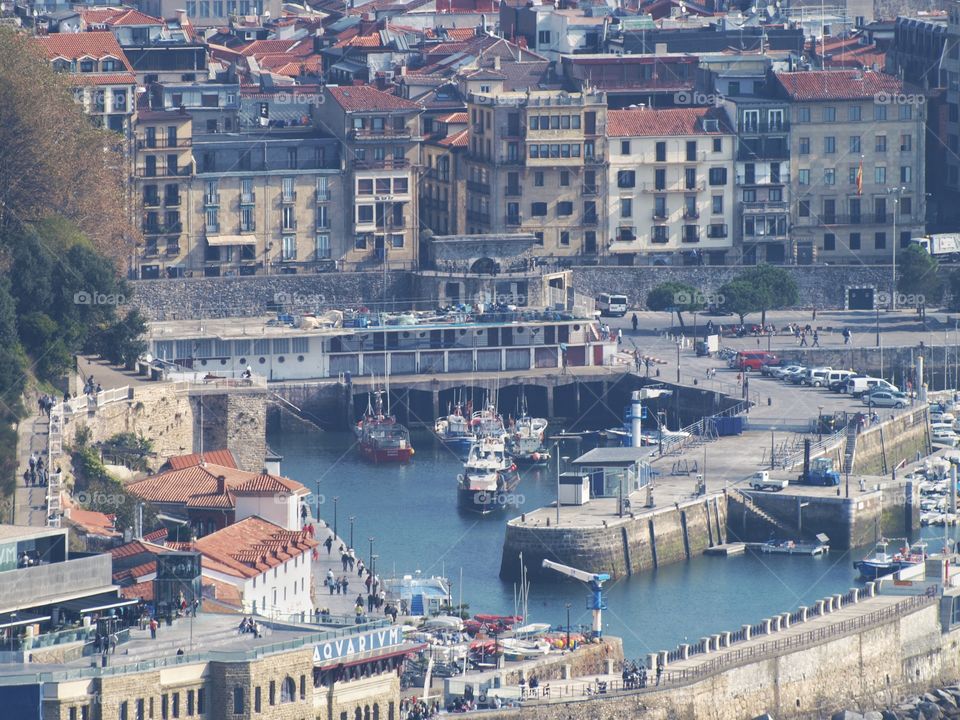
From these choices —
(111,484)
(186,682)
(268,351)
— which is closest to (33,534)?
(186,682)

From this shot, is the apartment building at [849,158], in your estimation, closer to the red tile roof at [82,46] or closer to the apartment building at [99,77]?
the apartment building at [99,77]

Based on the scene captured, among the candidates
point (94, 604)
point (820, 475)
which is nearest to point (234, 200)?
point (820, 475)

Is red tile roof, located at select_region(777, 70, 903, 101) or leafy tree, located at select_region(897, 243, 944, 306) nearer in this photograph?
leafy tree, located at select_region(897, 243, 944, 306)

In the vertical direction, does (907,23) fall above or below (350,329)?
above

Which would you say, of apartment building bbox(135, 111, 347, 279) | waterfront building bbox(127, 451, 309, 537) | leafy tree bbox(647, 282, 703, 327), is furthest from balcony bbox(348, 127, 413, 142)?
waterfront building bbox(127, 451, 309, 537)

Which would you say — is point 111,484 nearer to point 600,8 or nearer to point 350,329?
point 350,329

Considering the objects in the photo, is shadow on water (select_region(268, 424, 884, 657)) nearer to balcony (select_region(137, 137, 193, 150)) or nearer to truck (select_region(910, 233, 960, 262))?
balcony (select_region(137, 137, 193, 150))
